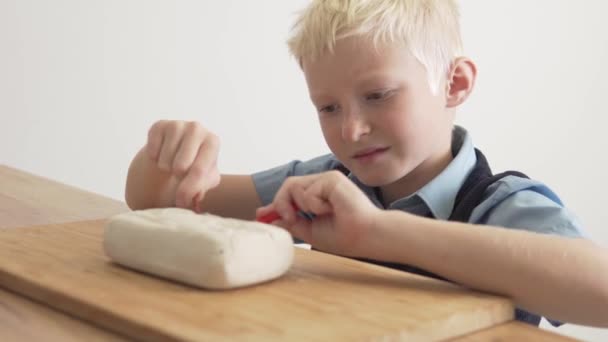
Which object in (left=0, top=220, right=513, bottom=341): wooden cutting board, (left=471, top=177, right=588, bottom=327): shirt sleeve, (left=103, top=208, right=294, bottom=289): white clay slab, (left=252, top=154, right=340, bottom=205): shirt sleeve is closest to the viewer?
(left=0, top=220, right=513, bottom=341): wooden cutting board

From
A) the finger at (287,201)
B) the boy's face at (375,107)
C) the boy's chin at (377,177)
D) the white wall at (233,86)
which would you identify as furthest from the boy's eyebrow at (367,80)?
the white wall at (233,86)

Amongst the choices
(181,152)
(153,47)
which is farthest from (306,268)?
(153,47)

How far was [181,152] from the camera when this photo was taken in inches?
41.3

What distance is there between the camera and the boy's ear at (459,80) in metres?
1.20

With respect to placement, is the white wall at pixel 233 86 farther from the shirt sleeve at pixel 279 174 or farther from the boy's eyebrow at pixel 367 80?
the boy's eyebrow at pixel 367 80

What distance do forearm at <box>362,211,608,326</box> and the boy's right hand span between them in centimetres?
→ 33

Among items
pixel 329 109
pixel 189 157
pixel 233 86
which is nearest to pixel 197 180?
pixel 189 157

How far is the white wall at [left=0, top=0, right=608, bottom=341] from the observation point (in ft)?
7.89

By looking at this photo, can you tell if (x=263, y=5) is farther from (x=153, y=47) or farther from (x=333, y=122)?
(x=333, y=122)

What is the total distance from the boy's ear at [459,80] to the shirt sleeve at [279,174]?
0.84 ft

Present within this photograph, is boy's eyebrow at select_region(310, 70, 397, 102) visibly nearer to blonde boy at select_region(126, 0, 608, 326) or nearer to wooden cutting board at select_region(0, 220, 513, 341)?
blonde boy at select_region(126, 0, 608, 326)

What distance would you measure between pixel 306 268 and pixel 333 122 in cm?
35

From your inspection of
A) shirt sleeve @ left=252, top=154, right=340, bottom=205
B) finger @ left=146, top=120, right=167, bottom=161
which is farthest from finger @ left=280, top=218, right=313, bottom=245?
shirt sleeve @ left=252, top=154, right=340, bottom=205

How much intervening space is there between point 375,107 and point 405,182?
0.19 m
